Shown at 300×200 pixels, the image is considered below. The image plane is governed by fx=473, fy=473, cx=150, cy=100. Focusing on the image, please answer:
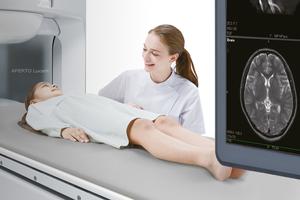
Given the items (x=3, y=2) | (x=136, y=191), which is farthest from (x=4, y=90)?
(x=136, y=191)

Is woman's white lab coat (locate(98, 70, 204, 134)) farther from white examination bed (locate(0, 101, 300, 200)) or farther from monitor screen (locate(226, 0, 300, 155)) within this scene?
monitor screen (locate(226, 0, 300, 155))

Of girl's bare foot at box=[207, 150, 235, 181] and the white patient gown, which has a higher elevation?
the white patient gown

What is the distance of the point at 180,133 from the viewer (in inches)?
52.6

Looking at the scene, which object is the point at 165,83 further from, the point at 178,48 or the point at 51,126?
the point at 51,126

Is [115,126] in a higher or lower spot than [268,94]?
lower

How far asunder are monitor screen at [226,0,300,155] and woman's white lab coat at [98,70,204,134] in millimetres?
670

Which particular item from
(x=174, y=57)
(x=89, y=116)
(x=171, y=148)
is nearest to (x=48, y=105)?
(x=89, y=116)

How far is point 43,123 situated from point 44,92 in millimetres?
244

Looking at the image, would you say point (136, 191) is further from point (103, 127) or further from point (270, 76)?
point (103, 127)

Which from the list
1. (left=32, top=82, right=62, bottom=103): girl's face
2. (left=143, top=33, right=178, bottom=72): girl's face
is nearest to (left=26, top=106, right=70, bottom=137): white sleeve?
(left=32, top=82, right=62, bottom=103): girl's face

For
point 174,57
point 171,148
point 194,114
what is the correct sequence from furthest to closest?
point 174,57 → point 194,114 → point 171,148

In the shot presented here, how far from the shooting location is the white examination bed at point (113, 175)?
3.07 ft

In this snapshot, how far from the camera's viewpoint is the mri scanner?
98 cm

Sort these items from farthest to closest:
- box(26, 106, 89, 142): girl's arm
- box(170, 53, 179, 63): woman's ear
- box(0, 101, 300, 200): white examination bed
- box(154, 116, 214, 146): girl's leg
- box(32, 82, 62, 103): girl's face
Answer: box(32, 82, 62, 103): girl's face
box(170, 53, 179, 63): woman's ear
box(26, 106, 89, 142): girl's arm
box(154, 116, 214, 146): girl's leg
box(0, 101, 300, 200): white examination bed
